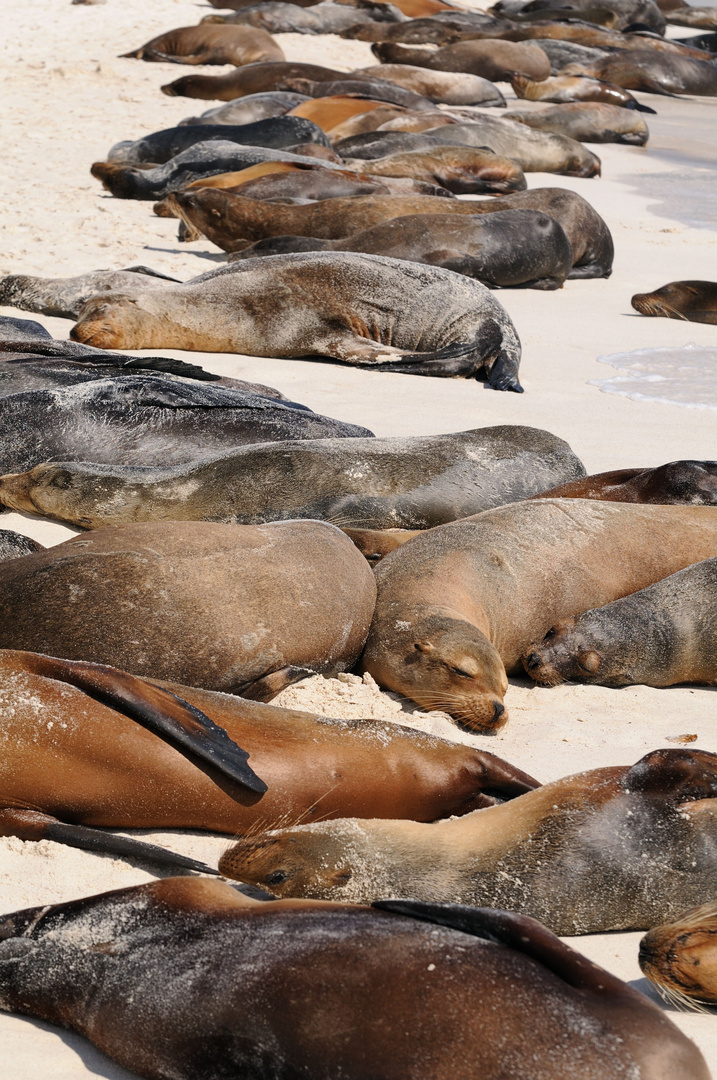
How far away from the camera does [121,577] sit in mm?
3590

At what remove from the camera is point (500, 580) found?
14.5 ft

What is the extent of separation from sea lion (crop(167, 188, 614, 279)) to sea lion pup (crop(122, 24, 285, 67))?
9.51m

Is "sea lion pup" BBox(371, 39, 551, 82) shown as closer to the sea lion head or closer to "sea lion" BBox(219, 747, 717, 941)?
the sea lion head

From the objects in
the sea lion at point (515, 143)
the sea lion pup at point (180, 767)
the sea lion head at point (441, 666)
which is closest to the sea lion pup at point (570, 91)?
the sea lion at point (515, 143)

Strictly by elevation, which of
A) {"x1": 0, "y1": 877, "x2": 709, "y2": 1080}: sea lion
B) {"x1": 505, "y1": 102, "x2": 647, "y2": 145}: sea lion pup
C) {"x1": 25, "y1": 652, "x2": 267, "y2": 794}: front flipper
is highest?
{"x1": 0, "y1": 877, "x2": 709, "y2": 1080}: sea lion

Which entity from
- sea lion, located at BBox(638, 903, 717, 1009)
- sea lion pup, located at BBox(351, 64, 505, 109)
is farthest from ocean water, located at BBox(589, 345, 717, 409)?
sea lion pup, located at BBox(351, 64, 505, 109)

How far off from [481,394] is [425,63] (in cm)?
1319

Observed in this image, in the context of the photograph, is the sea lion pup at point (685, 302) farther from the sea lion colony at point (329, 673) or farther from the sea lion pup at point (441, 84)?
the sea lion pup at point (441, 84)

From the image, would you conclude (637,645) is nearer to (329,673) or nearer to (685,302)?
(329,673)

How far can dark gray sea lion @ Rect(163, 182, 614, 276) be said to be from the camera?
30.0 ft

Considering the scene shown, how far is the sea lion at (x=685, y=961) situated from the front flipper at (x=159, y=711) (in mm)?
909

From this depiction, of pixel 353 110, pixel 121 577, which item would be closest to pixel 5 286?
pixel 121 577

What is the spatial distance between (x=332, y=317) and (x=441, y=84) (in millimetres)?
11121

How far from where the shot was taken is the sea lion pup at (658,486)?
16.5 ft
